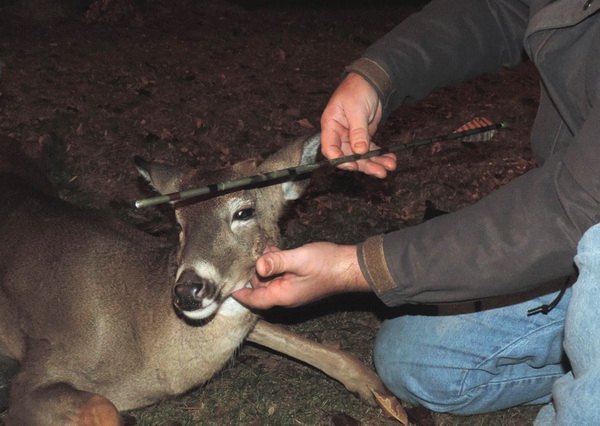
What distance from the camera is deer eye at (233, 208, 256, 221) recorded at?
3014mm

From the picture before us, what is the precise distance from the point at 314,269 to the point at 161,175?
1140 mm

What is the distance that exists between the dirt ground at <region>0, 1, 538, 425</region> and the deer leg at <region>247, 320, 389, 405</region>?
84 mm

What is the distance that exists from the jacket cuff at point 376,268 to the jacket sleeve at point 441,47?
3.49 ft

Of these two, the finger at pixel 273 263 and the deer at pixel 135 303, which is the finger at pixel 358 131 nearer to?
the deer at pixel 135 303

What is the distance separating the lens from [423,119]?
691 cm

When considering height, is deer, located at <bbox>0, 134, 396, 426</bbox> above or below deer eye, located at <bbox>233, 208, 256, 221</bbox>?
below

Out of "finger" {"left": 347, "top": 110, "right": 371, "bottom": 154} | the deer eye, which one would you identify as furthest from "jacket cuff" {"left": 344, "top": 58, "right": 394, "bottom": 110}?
the deer eye

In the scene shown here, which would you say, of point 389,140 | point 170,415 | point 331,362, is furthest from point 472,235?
point 389,140

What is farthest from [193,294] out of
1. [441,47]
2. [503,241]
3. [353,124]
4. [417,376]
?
[441,47]

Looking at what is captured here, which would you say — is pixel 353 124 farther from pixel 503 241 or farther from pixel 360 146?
pixel 503 241

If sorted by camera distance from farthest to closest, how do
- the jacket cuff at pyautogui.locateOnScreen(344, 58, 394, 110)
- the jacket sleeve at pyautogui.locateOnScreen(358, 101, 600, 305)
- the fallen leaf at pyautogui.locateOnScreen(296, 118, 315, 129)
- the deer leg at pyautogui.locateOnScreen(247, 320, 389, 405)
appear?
the fallen leaf at pyautogui.locateOnScreen(296, 118, 315, 129)
the deer leg at pyautogui.locateOnScreen(247, 320, 389, 405)
the jacket cuff at pyautogui.locateOnScreen(344, 58, 394, 110)
the jacket sleeve at pyautogui.locateOnScreen(358, 101, 600, 305)

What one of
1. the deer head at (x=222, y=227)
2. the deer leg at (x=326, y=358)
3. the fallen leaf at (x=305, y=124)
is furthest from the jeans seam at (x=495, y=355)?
the fallen leaf at (x=305, y=124)

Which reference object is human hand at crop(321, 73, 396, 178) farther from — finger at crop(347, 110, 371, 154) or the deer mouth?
the deer mouth

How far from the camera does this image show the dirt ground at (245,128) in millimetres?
3562
